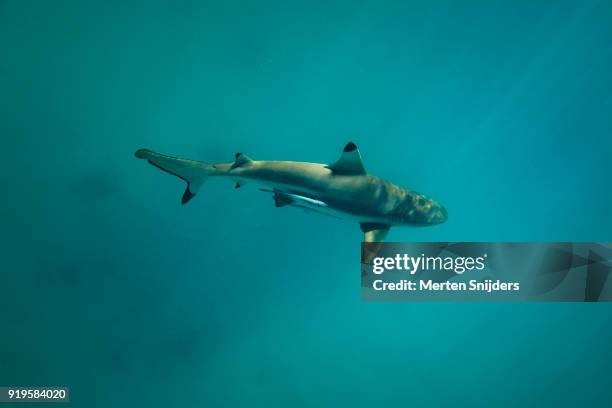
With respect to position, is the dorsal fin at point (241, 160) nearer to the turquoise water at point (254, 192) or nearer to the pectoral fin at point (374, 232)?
the pectoral fin at point (374, 232)

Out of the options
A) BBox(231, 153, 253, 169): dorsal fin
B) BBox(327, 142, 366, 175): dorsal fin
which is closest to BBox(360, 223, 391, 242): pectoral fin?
BBox(327, 142, 366, 175): dorsal fin

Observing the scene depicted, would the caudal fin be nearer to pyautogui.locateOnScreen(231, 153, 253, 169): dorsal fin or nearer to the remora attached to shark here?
the remora attached to shark

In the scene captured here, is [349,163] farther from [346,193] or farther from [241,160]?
[241,160]

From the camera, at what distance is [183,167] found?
7.06m

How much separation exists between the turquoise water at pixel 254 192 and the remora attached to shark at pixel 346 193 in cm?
992

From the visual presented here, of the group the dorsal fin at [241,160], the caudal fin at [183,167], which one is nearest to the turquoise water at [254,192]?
the caudal fin at [183,167]

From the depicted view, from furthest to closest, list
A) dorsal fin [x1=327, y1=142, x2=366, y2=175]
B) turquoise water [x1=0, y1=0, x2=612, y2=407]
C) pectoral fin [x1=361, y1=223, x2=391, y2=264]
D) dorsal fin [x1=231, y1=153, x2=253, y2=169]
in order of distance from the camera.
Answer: turquoise water [x1=0, y1=0, x2=612, y2=407]
dorsal fin [x1=231, y1=153, x2=253, y2=169]
pectoral fin [x1=361, y1=223, x2=391, y2=264]
dorsal fin [x1=327, y1=142, x2=366, y2=175]

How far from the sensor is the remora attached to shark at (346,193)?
241 inches

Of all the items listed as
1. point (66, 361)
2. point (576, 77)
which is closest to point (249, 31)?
point (66, 361)

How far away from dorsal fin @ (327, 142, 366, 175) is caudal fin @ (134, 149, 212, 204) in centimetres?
239

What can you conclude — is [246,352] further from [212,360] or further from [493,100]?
[493,100]

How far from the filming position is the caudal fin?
6.74m

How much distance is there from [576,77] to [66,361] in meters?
23.0

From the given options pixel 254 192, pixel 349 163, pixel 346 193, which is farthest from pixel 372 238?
pixel 254 192
